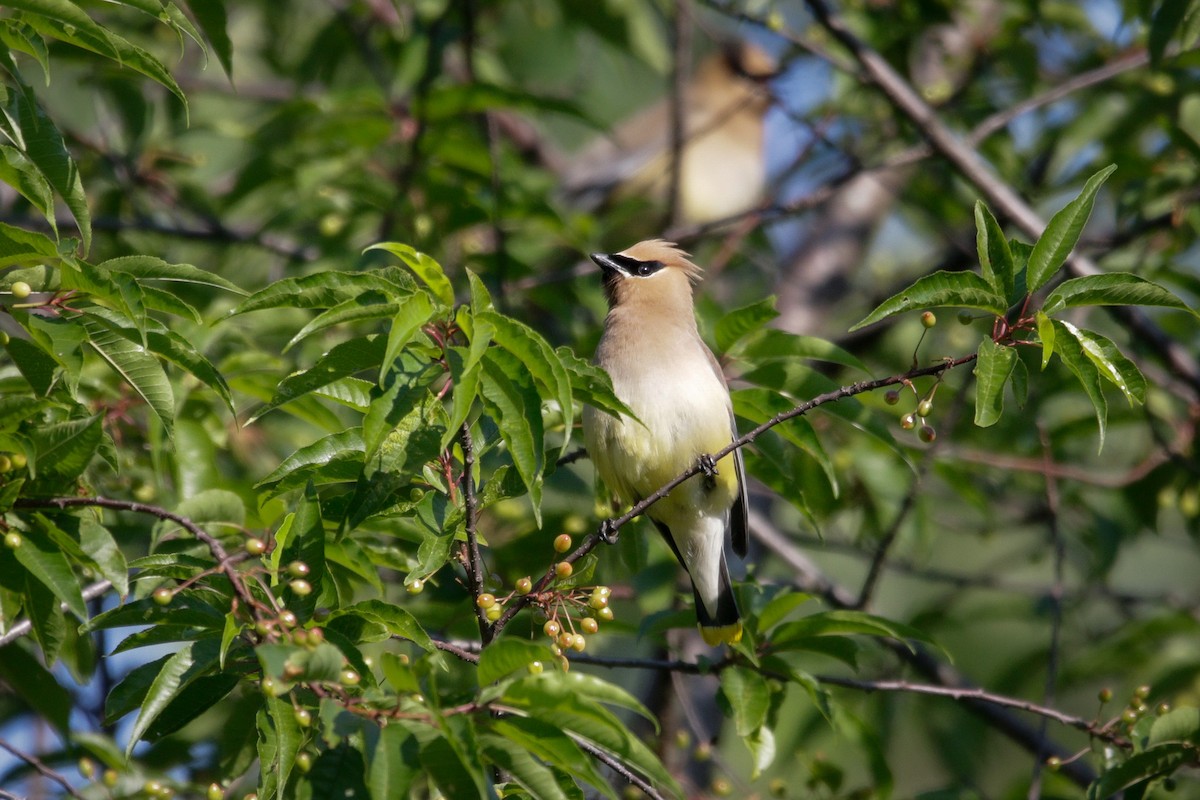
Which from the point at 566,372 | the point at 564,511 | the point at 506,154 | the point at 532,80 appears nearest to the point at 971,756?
the point at 564,511

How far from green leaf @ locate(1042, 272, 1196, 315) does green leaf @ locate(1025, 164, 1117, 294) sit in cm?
6

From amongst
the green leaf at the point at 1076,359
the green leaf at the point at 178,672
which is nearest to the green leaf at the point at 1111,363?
the green leaf at the point at 1076,359

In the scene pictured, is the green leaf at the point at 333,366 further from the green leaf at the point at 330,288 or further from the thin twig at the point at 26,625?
the thin twig at the point at 26,625

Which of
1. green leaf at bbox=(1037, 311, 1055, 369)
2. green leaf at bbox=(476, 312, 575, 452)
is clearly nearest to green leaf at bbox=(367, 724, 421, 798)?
green leaf at bbox=(476, 312, 575, 452)

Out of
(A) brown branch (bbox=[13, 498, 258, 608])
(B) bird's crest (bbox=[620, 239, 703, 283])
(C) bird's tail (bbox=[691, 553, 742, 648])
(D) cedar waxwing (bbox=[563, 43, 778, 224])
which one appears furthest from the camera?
(D) cedar waxwing (bbox=[563, 43, 778, 224])

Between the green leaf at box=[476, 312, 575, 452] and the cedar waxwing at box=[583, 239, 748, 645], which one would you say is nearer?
the green leaf at box=[476, 312, 575, 452]

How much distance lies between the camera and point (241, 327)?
16.5 ft

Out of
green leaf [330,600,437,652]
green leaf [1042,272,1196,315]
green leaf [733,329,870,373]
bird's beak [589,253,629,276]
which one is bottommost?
green leaf [330,600,437,652]

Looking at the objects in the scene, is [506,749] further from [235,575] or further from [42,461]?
[42,461]

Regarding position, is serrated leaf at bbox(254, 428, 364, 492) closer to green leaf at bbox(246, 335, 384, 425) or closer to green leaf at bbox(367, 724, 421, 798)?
green leaf at bbox(246, 335, 384, 425)

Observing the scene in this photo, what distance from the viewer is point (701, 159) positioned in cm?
1052

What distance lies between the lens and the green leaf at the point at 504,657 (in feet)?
8.38

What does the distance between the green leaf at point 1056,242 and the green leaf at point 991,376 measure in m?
0.16

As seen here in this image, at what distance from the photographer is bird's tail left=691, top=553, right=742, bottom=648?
3.98m
